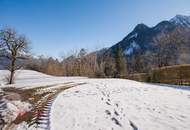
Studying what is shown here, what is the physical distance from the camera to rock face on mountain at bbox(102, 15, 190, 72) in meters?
43.1

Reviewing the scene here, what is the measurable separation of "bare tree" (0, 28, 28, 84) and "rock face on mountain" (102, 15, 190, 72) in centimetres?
3012

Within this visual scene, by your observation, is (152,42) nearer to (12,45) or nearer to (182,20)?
(12,45)

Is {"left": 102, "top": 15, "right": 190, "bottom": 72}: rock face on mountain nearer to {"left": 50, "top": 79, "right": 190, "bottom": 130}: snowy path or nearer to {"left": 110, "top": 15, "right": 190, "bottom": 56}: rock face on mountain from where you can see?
{"left": 110, "top": 15, "right": 190, "bottom": 56}: rock face on mountain

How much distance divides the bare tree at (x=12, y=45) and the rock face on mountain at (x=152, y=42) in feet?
98.8

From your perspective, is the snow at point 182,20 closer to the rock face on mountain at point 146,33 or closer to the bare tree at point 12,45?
the rock face on mountain at point 146,33

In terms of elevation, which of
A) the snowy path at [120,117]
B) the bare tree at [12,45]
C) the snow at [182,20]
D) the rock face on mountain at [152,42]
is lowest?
the snowy path at [120,117]

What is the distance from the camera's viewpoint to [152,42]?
76.7 metres

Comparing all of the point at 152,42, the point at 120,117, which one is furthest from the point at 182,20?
the point at 120,117

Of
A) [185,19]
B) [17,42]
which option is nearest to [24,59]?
[17,42]

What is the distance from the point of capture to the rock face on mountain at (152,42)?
141ft

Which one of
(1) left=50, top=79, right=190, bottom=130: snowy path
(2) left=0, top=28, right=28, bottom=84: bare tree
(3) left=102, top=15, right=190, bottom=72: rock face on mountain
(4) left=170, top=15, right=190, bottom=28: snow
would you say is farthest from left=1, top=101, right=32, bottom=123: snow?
(4) left=170, top=15, right=190, bottom=28: snow

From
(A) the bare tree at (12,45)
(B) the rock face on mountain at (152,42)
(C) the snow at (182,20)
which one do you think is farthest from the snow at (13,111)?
(C) the snow at (182,20)

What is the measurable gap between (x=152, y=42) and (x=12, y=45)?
202 feet

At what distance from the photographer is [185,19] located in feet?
445
